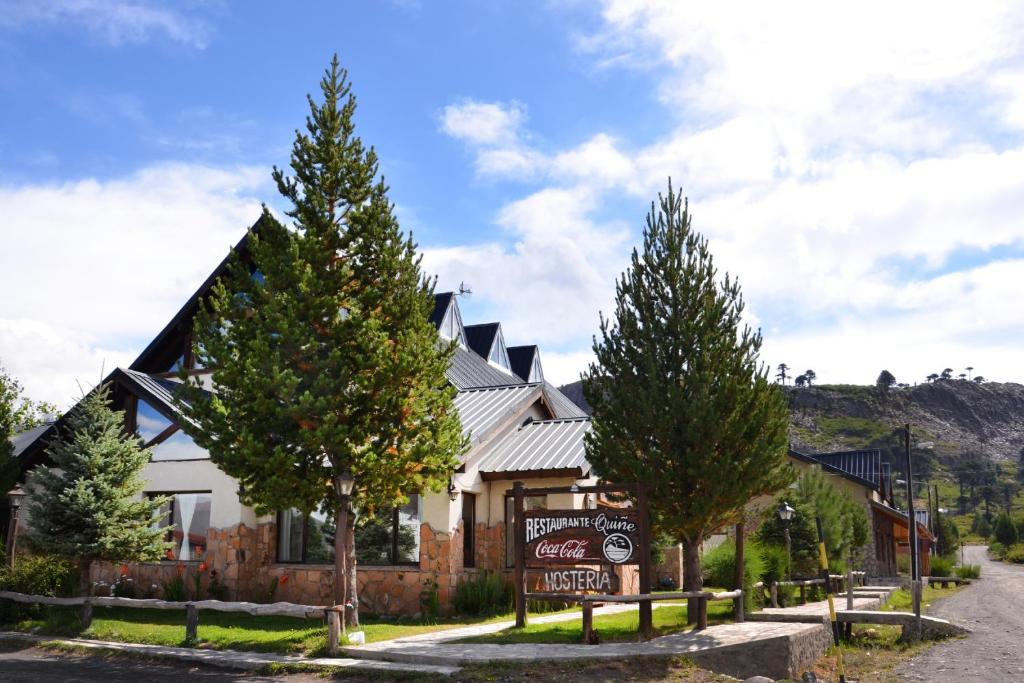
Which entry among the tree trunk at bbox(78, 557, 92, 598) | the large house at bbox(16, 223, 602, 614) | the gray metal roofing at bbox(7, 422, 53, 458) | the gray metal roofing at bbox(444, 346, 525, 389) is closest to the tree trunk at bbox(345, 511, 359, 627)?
the large house at bbox(16, 223, 602, 614)

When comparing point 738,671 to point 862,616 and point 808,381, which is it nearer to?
point 862,616

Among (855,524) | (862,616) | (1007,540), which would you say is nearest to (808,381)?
(1007,540)

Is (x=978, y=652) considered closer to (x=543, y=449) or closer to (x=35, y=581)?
(x=543, y=449)

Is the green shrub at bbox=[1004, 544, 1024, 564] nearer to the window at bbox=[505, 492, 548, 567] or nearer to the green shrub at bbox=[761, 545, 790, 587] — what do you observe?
the green shrub at bbox=[761, 545, 790, 587]

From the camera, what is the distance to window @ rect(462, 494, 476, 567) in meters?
18.9

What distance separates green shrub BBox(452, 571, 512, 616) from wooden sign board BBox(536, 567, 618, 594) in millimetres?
3073

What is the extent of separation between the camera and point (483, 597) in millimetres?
17219

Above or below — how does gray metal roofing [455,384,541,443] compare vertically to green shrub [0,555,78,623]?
above

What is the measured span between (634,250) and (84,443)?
39.0ft

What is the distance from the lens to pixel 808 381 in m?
193

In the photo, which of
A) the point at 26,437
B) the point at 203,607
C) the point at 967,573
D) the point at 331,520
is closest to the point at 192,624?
the point at 203,607

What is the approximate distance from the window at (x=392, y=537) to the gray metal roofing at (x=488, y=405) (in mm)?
2316

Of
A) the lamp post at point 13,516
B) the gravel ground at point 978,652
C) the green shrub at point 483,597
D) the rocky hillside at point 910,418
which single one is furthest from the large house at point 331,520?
the rocky hillside at point 910,418

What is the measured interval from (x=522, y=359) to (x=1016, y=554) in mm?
60625
